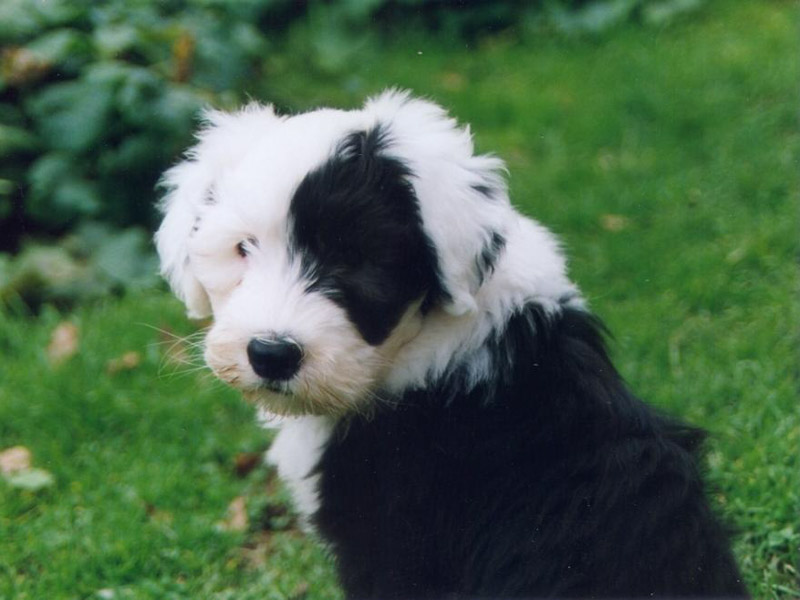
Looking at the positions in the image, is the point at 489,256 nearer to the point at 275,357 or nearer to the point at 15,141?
the point at 275,357

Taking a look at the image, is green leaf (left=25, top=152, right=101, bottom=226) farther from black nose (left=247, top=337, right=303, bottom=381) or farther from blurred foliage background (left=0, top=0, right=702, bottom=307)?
black nose (left=247, top=337, right=303, bottom=381)

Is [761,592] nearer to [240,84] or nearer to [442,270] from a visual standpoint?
[442,270]

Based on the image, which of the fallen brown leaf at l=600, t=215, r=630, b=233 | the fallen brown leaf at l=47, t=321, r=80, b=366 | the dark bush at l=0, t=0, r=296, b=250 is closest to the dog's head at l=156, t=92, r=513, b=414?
the fallen brown leaf at l=47, t=321, r=80, b=366

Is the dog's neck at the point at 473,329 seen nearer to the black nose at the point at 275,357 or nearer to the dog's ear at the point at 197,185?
the black nose at the point at 275,357

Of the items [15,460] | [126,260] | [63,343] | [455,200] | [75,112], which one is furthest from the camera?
[75,112]

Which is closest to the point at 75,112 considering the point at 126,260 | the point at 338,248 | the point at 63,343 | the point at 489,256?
the point at 126,260

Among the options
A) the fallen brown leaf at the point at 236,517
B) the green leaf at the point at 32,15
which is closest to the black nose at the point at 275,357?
the fallen brown leaf at the point at 236,517
